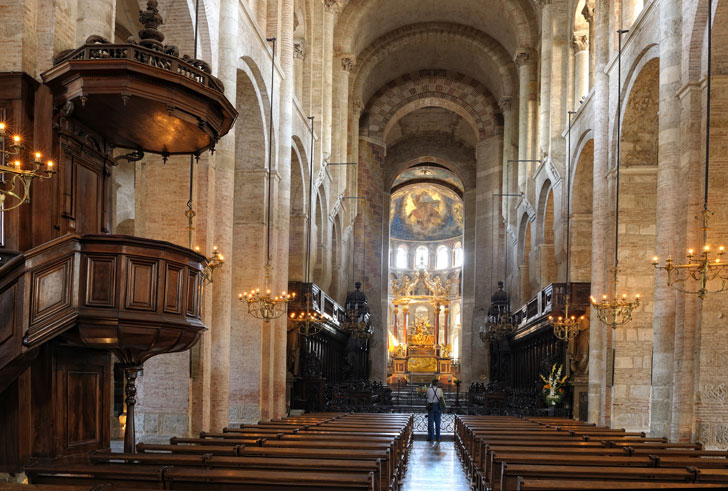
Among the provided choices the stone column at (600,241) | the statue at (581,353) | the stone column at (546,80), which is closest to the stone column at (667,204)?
the stone column at (600,241)

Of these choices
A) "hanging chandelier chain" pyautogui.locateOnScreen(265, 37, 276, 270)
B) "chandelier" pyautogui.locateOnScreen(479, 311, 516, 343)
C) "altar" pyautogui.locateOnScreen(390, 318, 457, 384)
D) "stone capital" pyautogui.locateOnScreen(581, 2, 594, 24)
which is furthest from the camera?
"altar" pyautogui.locateOnScreen(390, 318, 457, 384)

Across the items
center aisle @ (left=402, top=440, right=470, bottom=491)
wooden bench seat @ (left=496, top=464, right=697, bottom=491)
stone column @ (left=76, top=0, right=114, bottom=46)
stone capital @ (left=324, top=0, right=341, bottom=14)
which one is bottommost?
center aisle @ (left=402, top=440, right=470, bottom=491)

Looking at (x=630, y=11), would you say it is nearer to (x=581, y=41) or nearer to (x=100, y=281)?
(x=581, y=41)

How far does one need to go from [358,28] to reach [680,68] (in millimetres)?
21484

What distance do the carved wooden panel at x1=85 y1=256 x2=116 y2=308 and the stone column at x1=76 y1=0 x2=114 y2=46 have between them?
307 cm

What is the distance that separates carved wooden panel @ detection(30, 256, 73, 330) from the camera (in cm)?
702

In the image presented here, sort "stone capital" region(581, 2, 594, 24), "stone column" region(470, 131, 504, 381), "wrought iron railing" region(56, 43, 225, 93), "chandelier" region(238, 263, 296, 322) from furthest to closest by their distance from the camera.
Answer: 1. "stone column" region(470, 131, 504, 381)
2. "stone capital" region(581, 2, 594, 24)
3. "chandelier" region(238, 263, 296, 322)
4. "wrought iron railing" region(56, 43, 225, 93)

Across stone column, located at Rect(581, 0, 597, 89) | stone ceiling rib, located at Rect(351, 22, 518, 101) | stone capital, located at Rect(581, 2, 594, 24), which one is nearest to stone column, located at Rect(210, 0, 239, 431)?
stone column, located at Rect(581, 0, 597, 89)

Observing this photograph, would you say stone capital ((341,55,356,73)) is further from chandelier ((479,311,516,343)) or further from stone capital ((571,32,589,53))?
chandelier ((479,311,516,343))

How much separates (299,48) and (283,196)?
292 inches

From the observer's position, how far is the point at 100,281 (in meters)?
7.31

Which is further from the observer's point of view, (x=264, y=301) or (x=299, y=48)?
(x=299, y=48)

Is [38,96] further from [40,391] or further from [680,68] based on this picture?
[680,68]

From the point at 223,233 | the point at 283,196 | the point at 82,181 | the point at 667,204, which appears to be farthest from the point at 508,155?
the point at 82,181
